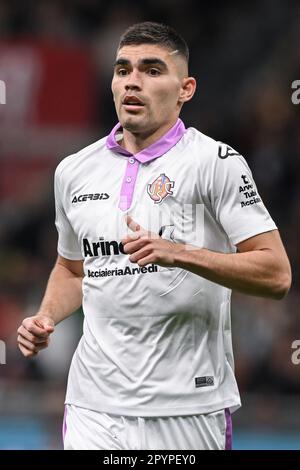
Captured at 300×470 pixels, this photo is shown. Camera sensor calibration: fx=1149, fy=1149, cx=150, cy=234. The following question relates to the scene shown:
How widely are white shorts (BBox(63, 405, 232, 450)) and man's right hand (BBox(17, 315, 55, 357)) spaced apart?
0.37 meters

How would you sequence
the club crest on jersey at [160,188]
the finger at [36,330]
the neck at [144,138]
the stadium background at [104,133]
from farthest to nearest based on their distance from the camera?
the stadium background at [104,133]
the neck at [144,138]
the club crest on jersey at [160,188]
the finger at [36,330]

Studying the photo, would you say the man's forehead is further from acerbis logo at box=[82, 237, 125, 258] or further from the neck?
acerbis logo at box=[82, 237, 125, 258]

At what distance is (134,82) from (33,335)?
113 centimetres

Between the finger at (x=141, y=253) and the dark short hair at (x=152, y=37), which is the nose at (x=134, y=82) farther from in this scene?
the finger at (x=141, y=253)

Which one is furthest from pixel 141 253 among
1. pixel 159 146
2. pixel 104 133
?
pixel 104 133

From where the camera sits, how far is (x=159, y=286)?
15.2 ft

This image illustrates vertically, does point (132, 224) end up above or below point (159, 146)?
below

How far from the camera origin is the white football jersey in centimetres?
462

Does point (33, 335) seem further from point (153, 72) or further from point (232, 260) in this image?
point (153, 72)

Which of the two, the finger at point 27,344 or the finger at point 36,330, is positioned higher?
the finger at point 36,330

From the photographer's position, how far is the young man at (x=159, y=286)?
4602 millimetres

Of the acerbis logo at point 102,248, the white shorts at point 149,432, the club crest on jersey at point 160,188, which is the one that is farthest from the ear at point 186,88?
the white shorts at point 149,432

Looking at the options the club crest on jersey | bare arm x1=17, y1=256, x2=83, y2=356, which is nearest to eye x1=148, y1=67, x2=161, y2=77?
the club crest on jersey

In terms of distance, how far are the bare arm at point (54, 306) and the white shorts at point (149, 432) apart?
1.28 feet
